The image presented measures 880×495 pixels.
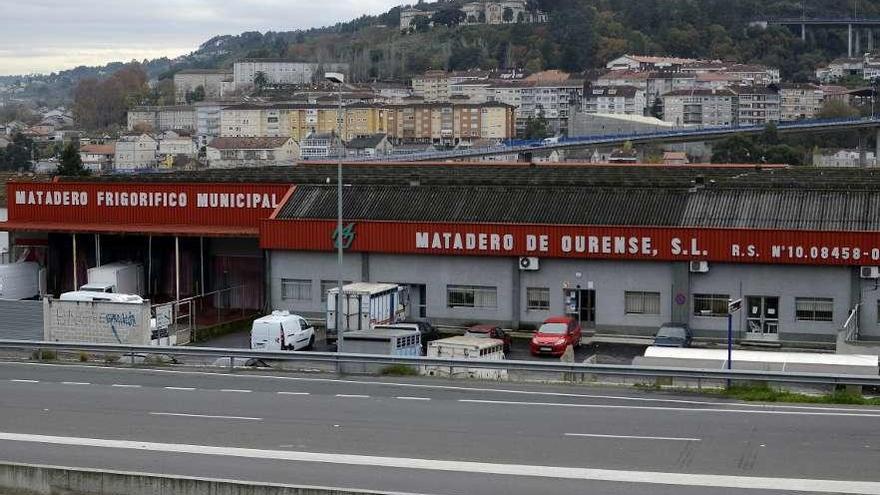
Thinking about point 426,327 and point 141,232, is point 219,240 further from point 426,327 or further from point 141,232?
point 426,327

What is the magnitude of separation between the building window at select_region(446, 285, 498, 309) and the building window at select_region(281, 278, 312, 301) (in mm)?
3975

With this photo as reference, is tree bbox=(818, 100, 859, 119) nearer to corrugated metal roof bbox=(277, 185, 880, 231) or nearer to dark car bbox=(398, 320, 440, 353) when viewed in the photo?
corrugated metal roof bbox=(277, 185, 880, 231)

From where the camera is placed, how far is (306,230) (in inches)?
1486

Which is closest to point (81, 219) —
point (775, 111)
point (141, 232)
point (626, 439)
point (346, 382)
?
point (141, 232)

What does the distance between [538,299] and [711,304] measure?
170 inches

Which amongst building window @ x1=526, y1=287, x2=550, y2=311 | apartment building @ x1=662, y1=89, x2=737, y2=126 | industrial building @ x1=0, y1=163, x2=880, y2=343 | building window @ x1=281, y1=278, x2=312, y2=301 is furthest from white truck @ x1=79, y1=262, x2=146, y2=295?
apartment building @ x1=662, y1=89, x2=737, y2=126

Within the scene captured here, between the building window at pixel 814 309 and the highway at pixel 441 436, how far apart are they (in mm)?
14410

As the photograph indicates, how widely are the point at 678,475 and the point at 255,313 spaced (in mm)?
25042

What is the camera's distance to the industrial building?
111 feet

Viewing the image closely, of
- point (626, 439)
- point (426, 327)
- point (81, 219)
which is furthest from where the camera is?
point (81, 219)

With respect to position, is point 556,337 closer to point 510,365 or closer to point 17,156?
point 510,365

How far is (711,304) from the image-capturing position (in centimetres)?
3444

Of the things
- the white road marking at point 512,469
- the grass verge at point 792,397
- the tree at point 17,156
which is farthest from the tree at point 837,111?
the white road marking at point 512,469

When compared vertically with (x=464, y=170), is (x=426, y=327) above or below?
below
